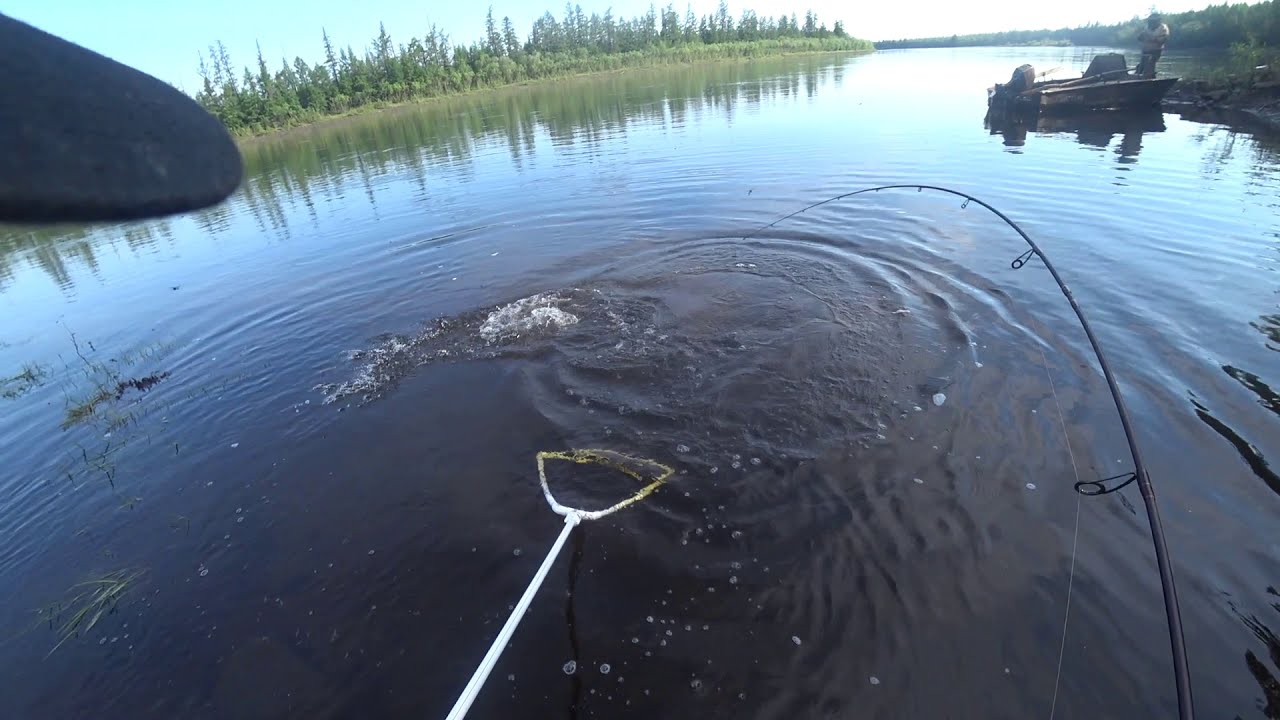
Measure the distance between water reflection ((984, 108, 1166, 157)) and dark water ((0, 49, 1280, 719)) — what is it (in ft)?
23.5

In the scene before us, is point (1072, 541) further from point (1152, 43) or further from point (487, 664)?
point (1152, 43)

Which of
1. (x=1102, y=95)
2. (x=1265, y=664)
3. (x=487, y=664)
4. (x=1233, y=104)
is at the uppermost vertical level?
(x=1102, y=95)

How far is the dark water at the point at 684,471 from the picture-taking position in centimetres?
363

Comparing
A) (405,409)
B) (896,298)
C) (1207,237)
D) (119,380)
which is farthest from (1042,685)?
(119,380)

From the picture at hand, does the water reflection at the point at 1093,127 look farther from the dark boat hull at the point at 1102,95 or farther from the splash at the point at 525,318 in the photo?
the splash at the point at 525,318

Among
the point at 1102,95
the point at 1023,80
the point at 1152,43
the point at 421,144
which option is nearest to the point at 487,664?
the point at 1023,80

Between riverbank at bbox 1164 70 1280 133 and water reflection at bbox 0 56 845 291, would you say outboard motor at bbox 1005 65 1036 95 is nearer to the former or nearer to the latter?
riverbank at bbox 1164 70 1280 133

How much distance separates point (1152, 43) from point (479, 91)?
214ft

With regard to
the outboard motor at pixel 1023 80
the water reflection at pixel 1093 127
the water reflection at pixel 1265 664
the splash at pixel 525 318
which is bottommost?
the water reflection at pixel 1265 664

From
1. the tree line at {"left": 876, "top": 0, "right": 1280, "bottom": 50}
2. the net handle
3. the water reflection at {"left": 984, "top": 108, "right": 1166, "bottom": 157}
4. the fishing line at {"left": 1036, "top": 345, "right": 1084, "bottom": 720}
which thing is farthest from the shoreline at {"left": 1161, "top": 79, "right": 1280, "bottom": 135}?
the net handle

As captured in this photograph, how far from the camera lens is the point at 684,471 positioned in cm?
521

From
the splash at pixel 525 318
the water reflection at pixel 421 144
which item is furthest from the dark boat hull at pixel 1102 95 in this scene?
the splash at pixel 525 318

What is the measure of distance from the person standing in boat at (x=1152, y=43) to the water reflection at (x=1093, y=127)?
172cm

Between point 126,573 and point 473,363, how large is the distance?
13.3 feet
